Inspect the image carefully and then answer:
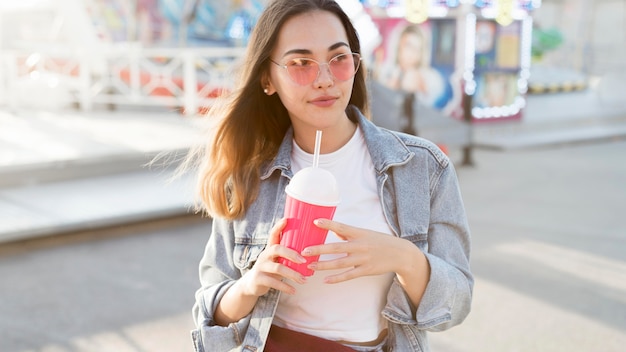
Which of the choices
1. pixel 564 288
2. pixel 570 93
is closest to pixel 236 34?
pixel 570 93

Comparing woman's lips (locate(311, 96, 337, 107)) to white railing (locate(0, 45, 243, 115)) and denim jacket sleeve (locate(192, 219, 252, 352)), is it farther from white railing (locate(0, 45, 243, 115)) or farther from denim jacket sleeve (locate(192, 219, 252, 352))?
white railing (locate(0, 45, 243, 115))

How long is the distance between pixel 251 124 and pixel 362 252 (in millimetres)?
642

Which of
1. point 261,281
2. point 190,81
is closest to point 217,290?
point 261,281

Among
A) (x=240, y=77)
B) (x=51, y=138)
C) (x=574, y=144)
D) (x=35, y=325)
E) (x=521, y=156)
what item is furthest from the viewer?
(x=574, y=144)

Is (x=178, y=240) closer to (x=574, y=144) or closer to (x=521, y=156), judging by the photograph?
(x=521, y=156)

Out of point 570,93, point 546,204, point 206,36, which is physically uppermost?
point 206,36

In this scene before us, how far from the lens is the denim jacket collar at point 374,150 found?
1762mm

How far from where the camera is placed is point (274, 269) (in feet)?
4.88

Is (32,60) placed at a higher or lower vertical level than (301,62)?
lower

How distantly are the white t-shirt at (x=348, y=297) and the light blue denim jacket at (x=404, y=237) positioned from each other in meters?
0.04

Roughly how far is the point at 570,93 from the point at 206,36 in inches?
416

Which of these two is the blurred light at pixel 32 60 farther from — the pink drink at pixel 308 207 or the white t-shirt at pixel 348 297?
the pink drink at pixel 308 207

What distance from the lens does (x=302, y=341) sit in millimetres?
1703

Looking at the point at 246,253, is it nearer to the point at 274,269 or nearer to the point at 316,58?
the point at 274,269
